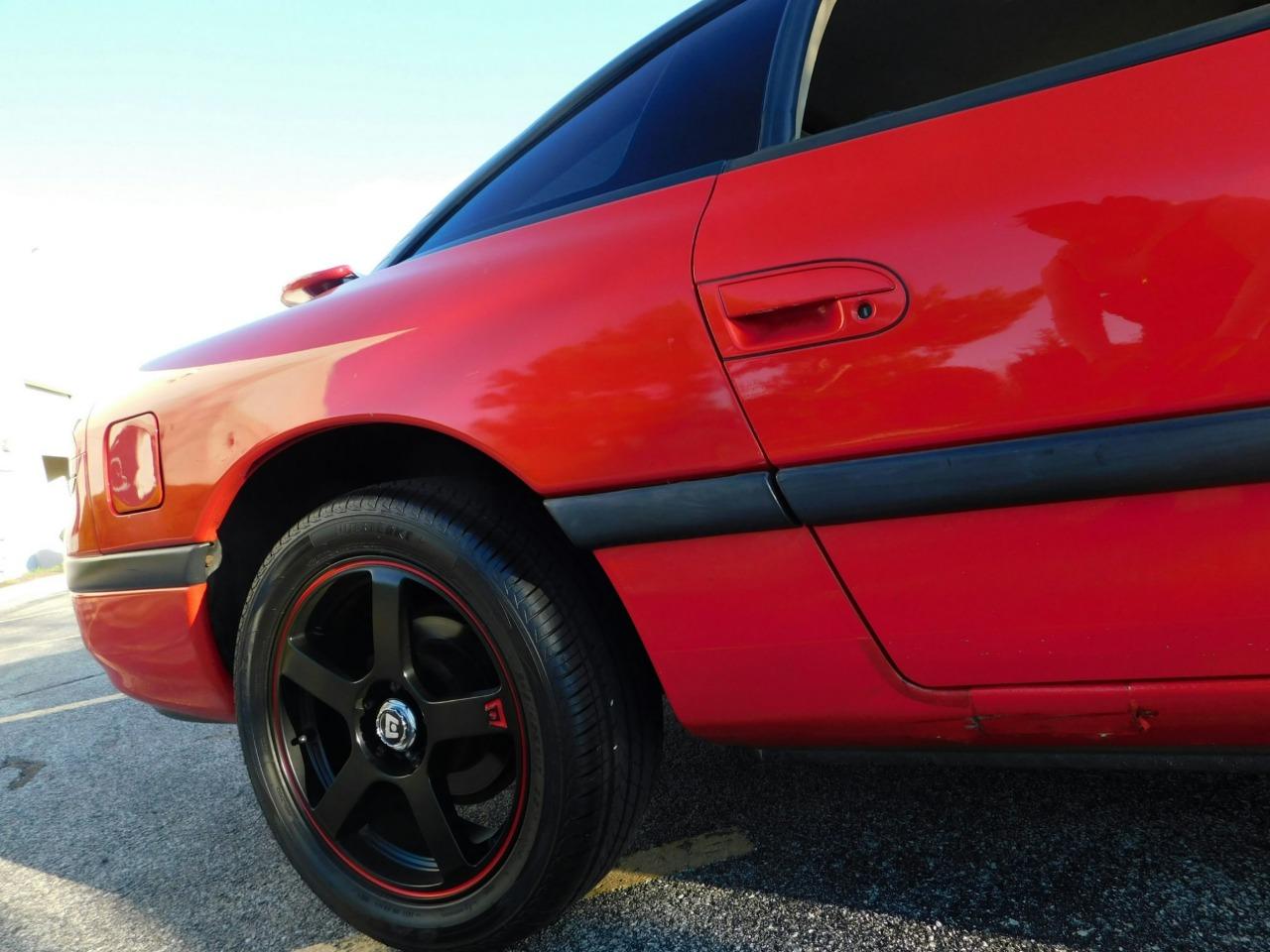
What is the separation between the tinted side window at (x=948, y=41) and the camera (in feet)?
4.42

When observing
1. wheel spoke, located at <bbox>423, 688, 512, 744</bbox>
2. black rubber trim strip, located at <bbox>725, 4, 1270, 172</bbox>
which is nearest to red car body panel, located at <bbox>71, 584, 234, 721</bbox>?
wheel spoke, located at <bbox>423, 688, 512, 744</bbox>

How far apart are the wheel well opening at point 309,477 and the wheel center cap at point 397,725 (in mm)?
389

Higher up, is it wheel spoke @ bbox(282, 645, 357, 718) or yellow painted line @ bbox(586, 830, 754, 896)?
Answer: wheel spoke @ bbox(282, 645, 357, 718)

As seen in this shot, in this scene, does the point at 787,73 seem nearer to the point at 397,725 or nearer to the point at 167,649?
the point at 397,725

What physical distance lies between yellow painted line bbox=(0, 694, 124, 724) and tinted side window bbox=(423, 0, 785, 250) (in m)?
2.96

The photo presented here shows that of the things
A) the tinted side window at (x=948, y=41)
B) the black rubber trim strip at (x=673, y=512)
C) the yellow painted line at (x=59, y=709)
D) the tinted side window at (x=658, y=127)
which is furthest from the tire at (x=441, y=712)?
the yellow painted line at (x=59, y=709)

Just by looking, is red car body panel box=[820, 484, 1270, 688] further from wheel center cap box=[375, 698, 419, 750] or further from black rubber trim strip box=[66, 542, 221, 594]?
black rubber trim strip box=[66, 542, 221, 594]

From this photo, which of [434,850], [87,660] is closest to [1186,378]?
[434,850]

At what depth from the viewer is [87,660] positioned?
4.55 m

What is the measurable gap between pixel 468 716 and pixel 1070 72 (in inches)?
46.4

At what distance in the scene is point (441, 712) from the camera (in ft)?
4.35

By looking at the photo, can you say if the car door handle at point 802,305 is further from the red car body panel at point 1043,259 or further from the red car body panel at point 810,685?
the red car body panel at point 810,685

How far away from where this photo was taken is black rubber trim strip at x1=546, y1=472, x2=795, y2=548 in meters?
1.07

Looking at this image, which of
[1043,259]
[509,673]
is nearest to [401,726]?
[509,673]
